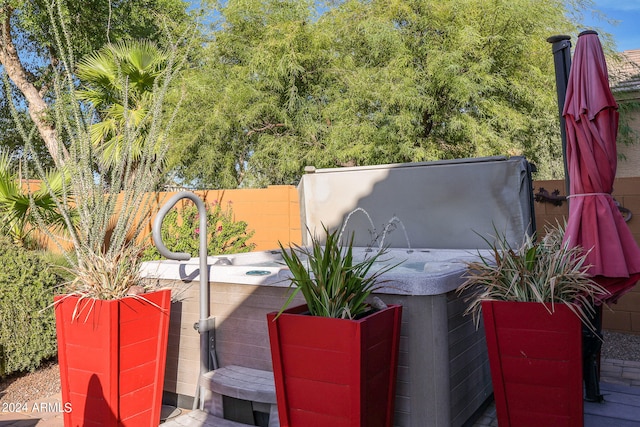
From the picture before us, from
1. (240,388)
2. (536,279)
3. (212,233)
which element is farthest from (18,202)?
(536,279)

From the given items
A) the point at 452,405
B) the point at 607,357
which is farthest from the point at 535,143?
the point at 452,405

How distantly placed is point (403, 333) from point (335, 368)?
395 mm

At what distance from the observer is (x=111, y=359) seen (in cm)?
209

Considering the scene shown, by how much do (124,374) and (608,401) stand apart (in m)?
2.31

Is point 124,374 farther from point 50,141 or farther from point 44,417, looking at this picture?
point 50,141

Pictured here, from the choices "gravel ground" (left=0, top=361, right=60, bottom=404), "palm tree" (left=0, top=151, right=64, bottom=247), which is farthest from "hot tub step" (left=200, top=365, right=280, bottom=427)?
"palm tree" (left=0, top=151, right=64, bottom=247)

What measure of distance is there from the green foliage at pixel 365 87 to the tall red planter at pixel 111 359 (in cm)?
481

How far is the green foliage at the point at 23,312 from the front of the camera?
2.94 m

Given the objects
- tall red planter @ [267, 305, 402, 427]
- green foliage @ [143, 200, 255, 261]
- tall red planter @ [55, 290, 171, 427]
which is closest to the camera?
tall red planter @ [267, 305, 402, 427]

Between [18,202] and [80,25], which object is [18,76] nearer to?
[80,25]

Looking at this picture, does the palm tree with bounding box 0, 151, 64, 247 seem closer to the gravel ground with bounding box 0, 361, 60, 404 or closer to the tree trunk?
the gravel ground with bounding box 0, 361, 60, 404

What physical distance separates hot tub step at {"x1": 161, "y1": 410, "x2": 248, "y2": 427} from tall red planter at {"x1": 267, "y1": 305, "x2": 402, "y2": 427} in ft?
1.79

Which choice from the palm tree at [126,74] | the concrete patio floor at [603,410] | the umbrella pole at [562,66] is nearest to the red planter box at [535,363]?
the concrete patio floor at [603,410]

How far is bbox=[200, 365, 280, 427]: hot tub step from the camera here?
2.15 metres
